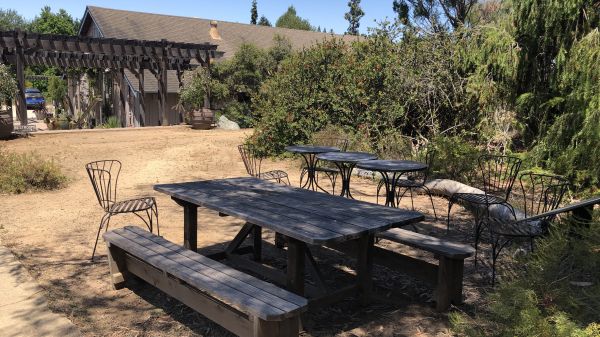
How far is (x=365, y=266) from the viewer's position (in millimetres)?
3922

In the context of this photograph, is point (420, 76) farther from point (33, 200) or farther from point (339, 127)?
point (33, 200)

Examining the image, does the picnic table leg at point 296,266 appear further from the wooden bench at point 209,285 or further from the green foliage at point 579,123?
the green foliage at point 579,123

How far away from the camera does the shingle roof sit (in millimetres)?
24328

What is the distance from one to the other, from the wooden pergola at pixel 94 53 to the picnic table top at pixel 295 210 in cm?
1396

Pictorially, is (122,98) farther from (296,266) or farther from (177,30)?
(296,266)

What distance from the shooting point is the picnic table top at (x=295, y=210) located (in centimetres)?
324

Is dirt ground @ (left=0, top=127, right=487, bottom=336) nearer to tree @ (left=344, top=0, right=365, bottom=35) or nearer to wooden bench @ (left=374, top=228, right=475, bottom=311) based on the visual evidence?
wooden bench @ (left=374, top=228, right=475, bottom=311)

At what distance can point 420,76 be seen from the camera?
11.0m

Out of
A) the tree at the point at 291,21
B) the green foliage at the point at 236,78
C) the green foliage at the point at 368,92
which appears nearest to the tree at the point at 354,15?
the tree at the point at 291,21

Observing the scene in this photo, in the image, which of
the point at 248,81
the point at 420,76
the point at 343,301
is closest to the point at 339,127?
the point at 420,76

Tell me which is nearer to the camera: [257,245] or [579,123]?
[257,245]

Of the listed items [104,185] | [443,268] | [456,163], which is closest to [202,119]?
[104,185]

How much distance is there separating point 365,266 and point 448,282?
25.9 inches

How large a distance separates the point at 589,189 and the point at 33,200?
8.68 metres
